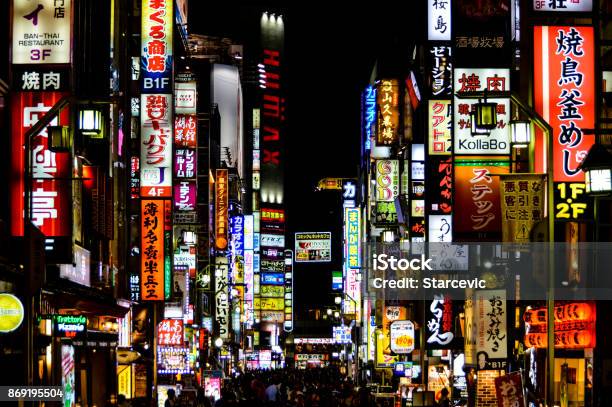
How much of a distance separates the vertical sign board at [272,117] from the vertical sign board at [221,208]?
70671mm

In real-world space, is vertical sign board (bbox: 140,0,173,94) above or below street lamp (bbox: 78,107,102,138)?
above

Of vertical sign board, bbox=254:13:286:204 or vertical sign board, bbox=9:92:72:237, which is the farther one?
vertical sign board, bbox=254:13:286:204

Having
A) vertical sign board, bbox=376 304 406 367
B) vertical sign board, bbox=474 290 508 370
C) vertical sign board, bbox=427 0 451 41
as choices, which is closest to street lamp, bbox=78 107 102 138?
vertical sign board, bbox=474 290 508 370

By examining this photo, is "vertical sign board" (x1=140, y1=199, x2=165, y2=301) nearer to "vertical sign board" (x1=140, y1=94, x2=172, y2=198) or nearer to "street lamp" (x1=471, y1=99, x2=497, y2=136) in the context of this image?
"vertical sign board" (x1=140, y1=94, x2=172, y2=198)

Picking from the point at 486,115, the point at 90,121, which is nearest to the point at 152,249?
the point at 90,121

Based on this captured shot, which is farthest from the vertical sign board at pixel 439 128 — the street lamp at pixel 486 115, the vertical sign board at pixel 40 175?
the street lamp at pixel 486 115

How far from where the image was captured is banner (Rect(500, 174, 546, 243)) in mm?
19688

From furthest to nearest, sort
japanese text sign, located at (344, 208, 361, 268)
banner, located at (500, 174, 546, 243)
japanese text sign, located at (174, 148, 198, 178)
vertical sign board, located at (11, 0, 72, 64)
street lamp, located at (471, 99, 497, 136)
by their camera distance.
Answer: japanese text sign, located at (344, 208, 361, 268)
japanese text sign, located at (174, 148, 198, 178)
vertical sign board, located at (11, 0, 72, 64)
banner, located at (500, 174, 546, 243)
street lamp, located at (471, 99, 497, 136)

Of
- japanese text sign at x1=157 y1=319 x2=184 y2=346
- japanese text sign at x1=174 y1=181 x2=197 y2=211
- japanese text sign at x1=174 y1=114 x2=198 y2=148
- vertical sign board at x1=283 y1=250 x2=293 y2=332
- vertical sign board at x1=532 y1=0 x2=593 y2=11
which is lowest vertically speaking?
vertical sign board at x1=283 y1=250 x2=293 y2=332

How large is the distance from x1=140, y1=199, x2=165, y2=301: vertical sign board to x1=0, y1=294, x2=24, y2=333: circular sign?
54.4ft

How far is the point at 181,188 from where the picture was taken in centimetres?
4306

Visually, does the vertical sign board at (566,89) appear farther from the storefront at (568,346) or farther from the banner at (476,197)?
the banner at (476,197)

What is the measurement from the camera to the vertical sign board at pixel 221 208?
5925 cm

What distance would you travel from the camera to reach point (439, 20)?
3272 cm
